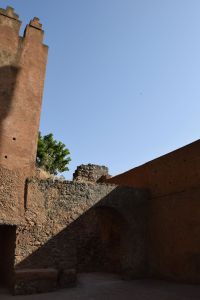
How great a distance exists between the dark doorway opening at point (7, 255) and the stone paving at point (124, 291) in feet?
1.83

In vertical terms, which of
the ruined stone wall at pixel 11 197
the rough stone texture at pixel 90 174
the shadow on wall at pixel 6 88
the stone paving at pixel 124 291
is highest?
the shadow on wall at pixel 6 88

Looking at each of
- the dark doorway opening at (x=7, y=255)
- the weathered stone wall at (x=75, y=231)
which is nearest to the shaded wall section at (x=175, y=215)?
the weathered stone wall at (x=75, y=231)

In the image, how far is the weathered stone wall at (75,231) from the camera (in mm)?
8625

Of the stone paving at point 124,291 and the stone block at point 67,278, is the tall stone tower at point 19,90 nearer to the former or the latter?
the stone block at point 67,278

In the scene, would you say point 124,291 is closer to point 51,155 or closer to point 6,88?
point 6,88

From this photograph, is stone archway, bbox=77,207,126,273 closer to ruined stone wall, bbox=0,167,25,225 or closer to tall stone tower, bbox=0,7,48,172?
ruined stone wall, bbox=0,167,25,225

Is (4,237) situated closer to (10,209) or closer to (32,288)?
(10,209)

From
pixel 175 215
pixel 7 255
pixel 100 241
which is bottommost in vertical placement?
pixel 7 255

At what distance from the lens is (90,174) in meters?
15.9

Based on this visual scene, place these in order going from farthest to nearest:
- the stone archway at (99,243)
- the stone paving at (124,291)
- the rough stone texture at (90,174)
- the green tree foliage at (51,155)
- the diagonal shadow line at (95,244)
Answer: the green tree foliage at (51,155) < the rough stone texture at (90,174) < the stone archway at (99,243) < the diagonal shadow line at (95,244) < the stone paving at (124,291)

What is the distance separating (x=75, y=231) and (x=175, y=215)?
3449 mm

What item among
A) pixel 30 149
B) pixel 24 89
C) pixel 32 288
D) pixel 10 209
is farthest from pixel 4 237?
pixel 24 89

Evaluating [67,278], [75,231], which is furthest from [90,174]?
[67,278]

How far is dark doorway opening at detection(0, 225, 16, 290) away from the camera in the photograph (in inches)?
330
